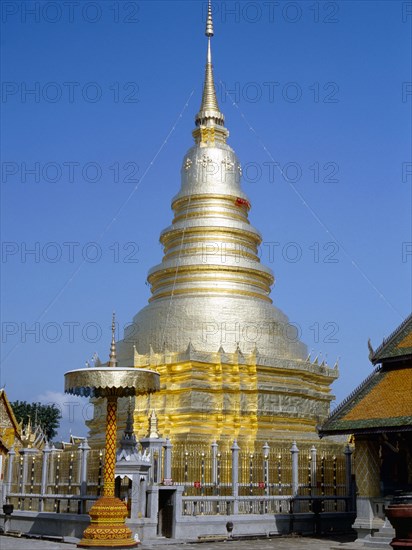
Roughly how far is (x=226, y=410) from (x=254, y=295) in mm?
6228

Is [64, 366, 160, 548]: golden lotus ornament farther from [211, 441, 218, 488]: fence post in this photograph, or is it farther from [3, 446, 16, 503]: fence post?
[3, 446, 16, 503]: fence post

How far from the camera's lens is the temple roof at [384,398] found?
64.6 ft

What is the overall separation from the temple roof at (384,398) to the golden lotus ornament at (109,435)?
5332mm

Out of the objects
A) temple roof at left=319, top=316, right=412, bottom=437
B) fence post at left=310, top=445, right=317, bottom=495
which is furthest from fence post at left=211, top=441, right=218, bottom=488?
temple roof at left=319, top=316, right=412, bottom=437

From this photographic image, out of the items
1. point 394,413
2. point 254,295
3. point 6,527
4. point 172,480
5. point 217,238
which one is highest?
point 217,238

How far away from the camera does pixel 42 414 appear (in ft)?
225

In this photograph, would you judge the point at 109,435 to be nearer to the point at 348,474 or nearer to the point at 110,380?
the point at 110,380

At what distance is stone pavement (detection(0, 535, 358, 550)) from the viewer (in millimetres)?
19000

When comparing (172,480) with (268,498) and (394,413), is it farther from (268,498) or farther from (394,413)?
(394,413)

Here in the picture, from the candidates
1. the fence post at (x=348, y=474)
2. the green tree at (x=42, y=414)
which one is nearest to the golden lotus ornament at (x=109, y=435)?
the fence post at (x=348, y=474)

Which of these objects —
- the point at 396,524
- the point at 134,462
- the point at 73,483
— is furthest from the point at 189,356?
the point at 396,524

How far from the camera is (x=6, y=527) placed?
2456 centimetres

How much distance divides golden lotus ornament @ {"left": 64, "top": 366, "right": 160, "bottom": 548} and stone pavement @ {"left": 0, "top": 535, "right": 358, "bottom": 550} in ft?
2.61

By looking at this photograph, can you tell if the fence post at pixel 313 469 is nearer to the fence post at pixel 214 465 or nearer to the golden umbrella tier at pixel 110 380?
the fence post at pixel 214 465
